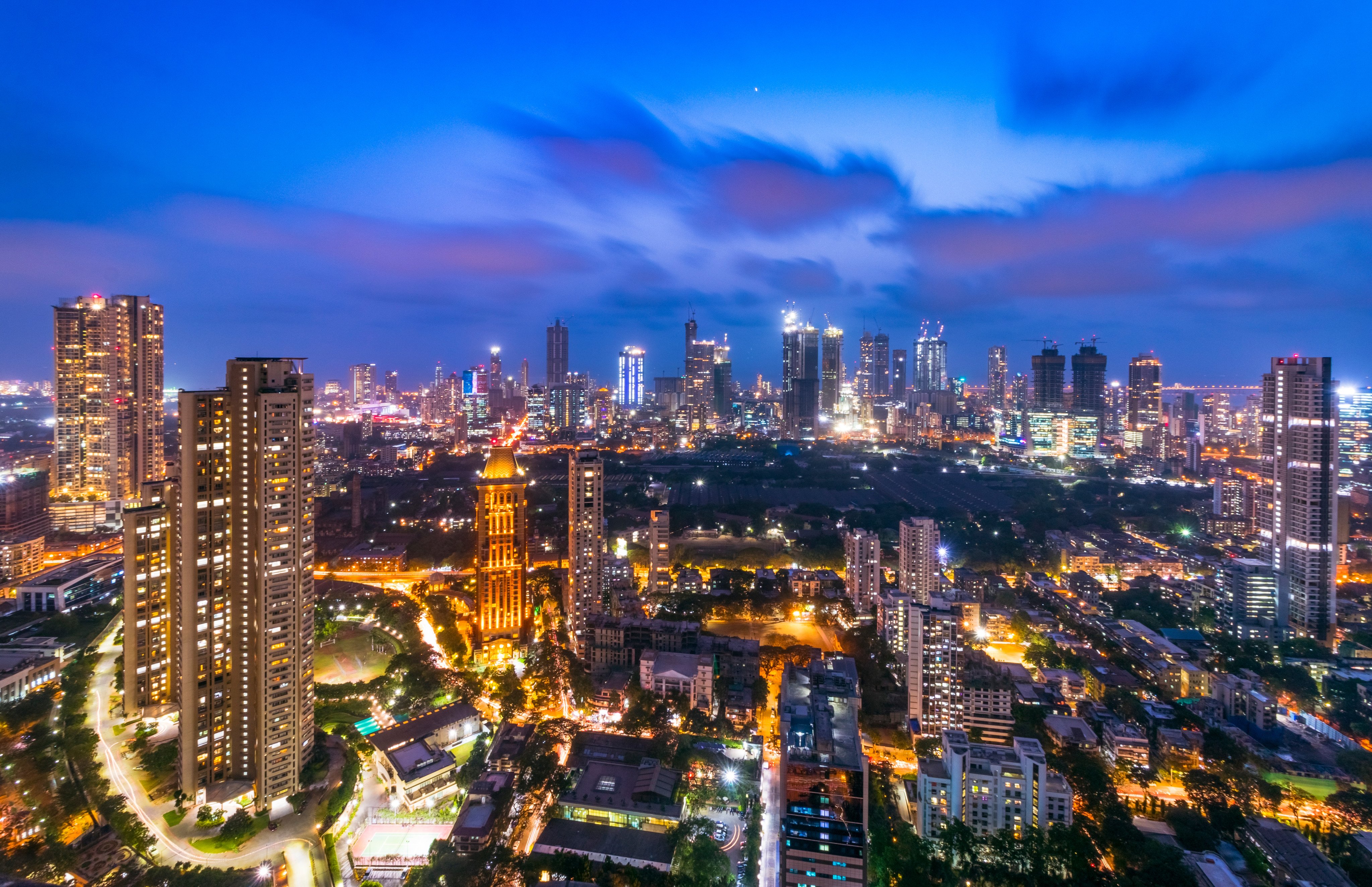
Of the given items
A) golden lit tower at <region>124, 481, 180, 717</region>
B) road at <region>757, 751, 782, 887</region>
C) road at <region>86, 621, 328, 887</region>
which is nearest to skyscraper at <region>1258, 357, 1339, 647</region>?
road at <region>757, 751, 782, 887</region>

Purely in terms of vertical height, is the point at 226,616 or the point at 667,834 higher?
the point at 226,616

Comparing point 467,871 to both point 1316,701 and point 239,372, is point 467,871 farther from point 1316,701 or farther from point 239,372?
point 1316,701

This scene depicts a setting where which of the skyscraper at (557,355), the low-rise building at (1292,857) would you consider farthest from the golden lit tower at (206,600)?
the skyscraper at (557,355)

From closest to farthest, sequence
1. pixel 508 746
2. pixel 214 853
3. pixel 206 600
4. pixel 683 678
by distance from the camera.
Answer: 1. pixel 214 853
2. pixel 206 600
3. pixel 508 746
4. pixel 683 678

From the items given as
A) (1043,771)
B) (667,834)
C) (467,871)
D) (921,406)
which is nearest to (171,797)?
(467,871)

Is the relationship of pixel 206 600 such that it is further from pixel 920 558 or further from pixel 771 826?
pixel 920 558

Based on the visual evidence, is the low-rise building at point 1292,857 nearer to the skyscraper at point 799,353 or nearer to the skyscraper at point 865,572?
the skyscraper at point 865,572

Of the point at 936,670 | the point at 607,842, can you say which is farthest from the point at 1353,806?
the point at 607,842
